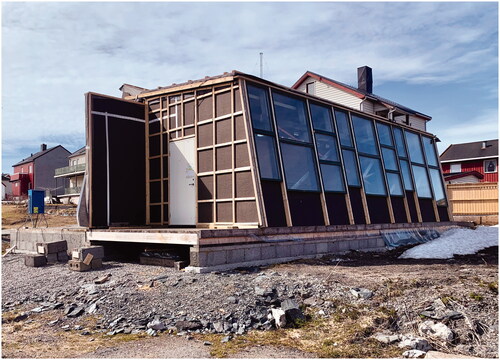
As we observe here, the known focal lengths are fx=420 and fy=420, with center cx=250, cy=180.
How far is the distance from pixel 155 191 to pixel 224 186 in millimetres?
3376

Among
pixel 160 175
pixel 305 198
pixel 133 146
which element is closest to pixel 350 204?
pixel 305 198

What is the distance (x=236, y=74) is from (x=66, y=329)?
25.6 ft

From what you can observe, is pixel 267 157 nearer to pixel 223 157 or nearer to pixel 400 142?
pixel 223 157

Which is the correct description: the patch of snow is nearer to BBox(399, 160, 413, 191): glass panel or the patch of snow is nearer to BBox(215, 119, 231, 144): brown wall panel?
BBox(399, 160, 413, 191): glass panel

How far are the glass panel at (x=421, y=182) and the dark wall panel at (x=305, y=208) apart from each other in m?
7.67

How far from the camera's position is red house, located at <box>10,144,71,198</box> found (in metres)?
52.1

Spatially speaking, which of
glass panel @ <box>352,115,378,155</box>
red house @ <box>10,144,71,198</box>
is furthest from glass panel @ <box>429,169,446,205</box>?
red house @ <box>10,144,71,198</box>

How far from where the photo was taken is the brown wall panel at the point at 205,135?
42.0 feet

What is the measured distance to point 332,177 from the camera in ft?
45.6

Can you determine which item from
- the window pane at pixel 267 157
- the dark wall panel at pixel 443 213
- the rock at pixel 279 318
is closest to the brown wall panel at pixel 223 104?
the window pane at pixel 267 157

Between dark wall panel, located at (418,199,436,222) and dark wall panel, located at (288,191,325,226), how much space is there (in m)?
7.66

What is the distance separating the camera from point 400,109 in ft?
85.3

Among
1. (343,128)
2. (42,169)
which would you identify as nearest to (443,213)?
(343,128)

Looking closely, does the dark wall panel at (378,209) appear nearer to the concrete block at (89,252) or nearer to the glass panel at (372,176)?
the glass panel at (372,176)
